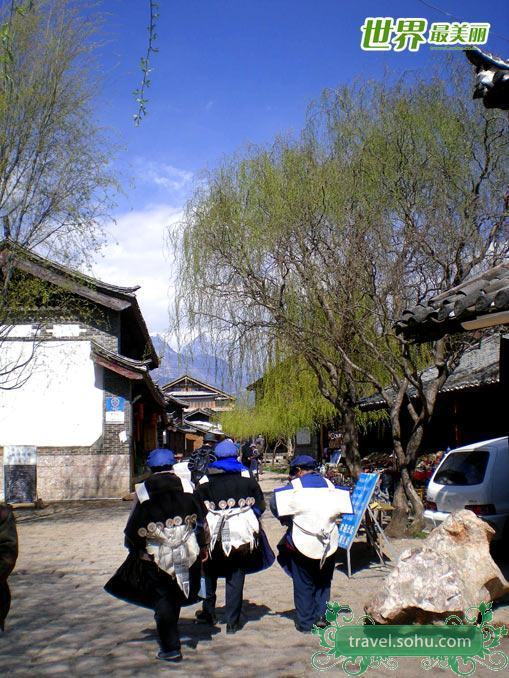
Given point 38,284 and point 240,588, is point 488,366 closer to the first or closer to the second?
point 38,284

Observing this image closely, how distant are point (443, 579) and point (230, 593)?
196 centimetres

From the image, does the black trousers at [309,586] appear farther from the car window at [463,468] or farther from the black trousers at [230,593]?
the car window at [463,468]

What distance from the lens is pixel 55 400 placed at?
68.6 feet

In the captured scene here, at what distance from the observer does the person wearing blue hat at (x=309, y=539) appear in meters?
6.52

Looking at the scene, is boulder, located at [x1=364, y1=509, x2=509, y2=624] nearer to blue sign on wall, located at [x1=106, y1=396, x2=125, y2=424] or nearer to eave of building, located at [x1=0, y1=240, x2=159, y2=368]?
eave of building, located at [x1=0, y1=240, x2=159, y2=368]

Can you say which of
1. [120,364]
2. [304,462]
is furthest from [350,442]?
[120,364]

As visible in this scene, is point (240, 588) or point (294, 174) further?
point (294, 174)

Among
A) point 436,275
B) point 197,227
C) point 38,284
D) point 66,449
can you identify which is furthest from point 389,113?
point 66,449

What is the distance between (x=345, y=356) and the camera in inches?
476

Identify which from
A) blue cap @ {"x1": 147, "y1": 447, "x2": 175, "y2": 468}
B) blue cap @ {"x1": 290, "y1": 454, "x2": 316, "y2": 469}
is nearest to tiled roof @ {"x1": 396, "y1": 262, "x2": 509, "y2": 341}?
blue cap @ {"x1": 290, "y1": 454, "x2": 316, "y2": 469}

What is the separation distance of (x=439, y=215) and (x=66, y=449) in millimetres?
13137

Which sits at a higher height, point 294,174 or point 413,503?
point 294,174

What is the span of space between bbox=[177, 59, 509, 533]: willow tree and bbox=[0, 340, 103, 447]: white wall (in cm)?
778

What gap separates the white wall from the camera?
2066cm
